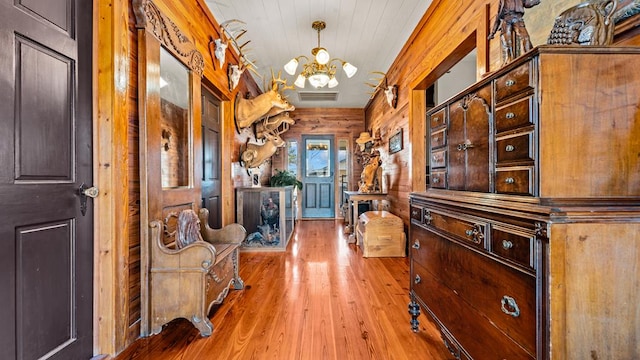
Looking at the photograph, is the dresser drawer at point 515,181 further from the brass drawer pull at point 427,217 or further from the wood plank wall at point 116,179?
the wood plank wall at point 116,179

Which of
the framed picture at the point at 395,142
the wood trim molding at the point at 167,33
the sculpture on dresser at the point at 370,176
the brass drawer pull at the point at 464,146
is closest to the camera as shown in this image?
the brass drawer pull at the point at 464,146

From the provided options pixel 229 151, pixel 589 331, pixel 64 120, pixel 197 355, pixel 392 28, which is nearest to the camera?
pixel 589 331

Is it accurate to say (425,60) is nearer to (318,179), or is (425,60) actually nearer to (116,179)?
(116,179)

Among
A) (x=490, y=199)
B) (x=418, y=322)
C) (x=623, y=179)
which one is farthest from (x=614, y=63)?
(x=418, y=322)

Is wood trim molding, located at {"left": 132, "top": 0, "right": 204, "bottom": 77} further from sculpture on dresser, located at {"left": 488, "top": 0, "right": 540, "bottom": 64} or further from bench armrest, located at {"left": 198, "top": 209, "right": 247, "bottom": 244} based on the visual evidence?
sculpture on dresser, located at {"left": 488, "top": 0, "right": 540, "bottom": 64}

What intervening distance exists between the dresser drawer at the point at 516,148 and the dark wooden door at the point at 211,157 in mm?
2826

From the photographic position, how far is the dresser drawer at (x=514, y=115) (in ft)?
3.55

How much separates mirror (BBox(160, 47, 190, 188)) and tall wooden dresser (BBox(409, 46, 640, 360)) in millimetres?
2177

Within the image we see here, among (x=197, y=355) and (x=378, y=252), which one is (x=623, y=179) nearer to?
(x=197, y=355)

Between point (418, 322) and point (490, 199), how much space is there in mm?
1240

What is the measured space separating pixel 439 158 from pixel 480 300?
92 cm

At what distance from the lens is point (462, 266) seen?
1.41 metres

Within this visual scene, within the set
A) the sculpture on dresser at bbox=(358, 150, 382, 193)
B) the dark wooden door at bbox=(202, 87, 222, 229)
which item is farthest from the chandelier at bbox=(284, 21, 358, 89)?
the sculpture on dresser at bbox=(358, 150, 382, 193)

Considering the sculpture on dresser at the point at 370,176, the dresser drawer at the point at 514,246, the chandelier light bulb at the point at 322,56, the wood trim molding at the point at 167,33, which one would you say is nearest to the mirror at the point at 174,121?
the wood trim molding at the point at 167,33
